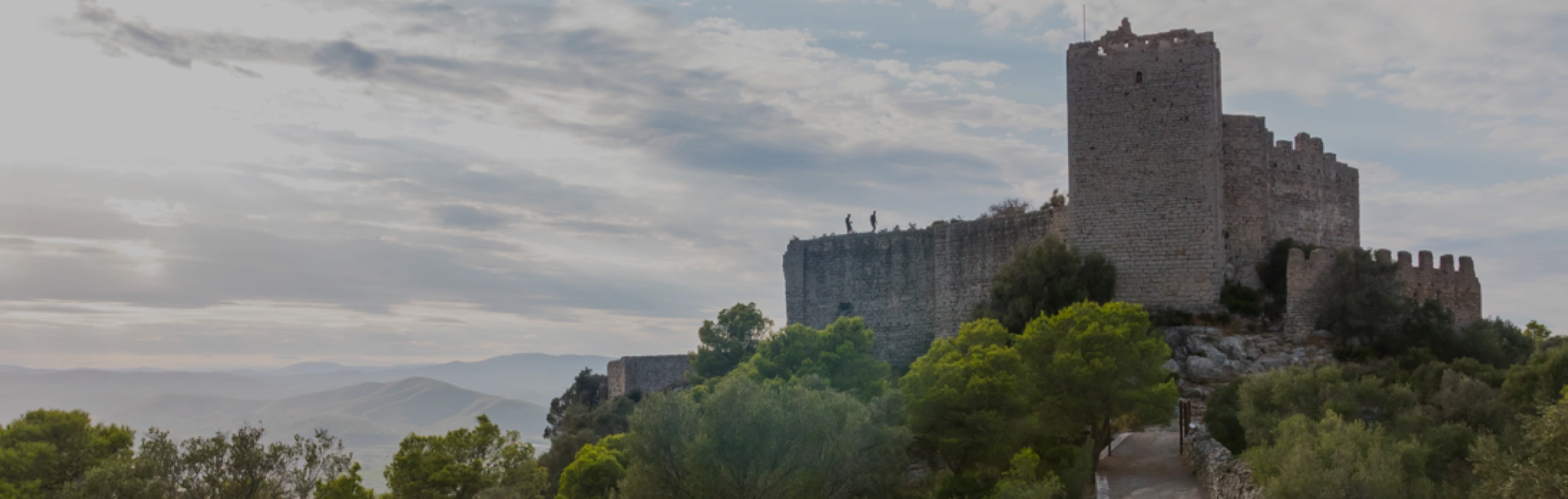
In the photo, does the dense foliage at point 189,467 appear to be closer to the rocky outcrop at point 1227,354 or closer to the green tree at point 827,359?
the green tree at point 827,359

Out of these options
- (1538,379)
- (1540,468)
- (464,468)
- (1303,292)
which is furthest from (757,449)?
(1538,379)

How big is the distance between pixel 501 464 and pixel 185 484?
23.8ft

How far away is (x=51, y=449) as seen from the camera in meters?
30.2

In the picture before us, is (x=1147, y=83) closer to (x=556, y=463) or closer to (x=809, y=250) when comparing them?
(x=809, y=250)

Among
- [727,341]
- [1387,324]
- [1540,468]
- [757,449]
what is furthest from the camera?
[727,341]

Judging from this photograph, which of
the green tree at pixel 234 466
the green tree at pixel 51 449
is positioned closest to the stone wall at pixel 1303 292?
the green tree at pixel 234 466

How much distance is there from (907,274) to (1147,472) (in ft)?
60.3

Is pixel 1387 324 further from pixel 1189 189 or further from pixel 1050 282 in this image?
pixel 1050 282

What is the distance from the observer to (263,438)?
32.2 m

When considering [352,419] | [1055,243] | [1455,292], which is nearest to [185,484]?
[1055,243]

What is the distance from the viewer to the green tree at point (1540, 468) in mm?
14461

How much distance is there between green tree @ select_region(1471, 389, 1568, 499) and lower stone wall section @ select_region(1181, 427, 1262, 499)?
3.06 metres

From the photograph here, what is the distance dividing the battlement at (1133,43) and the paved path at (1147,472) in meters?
10.7

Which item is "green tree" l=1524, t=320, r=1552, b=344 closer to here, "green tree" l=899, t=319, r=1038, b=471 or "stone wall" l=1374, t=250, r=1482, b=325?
"stone wall" l=1374, t=250, r=1482, b=325
